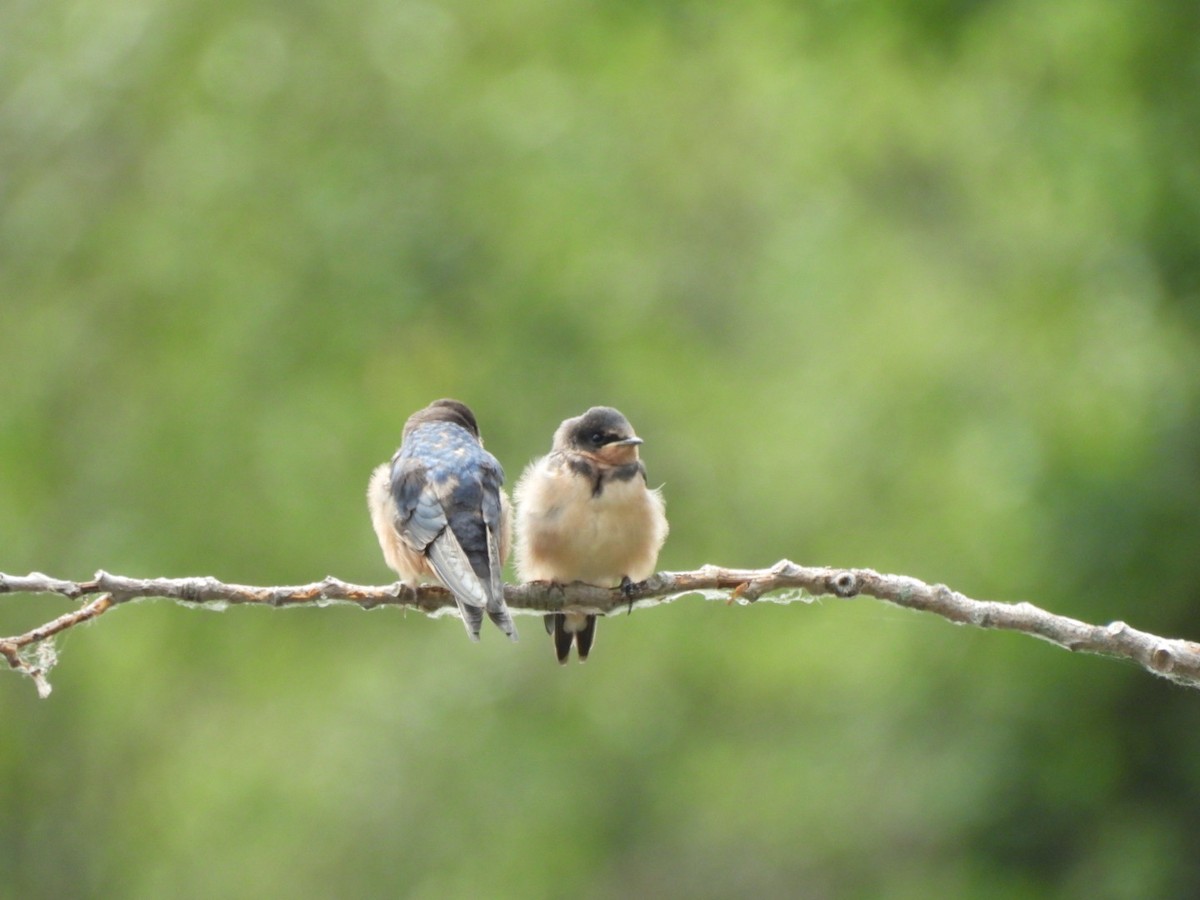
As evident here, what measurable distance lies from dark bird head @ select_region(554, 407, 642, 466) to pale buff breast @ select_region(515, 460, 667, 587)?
11 centimetres

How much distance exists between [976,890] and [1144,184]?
4222 millimetres

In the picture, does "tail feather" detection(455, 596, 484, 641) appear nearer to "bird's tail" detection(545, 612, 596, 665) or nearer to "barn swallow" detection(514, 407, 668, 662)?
"barn swallow" detection(514, 407, 668, 662)

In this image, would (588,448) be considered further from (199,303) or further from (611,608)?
(199,303)

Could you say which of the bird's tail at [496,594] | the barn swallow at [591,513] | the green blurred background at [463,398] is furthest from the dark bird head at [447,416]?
the green blurred background at [463,398]

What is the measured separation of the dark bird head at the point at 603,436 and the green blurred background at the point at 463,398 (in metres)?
5.85

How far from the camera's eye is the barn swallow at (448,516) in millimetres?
4172

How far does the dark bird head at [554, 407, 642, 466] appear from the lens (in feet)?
17.1

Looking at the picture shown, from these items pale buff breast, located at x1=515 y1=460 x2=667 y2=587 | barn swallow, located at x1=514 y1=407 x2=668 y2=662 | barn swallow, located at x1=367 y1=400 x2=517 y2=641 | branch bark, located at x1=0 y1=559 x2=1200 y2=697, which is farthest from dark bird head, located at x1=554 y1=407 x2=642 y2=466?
branch bark, located at x1=0 y1=559 x2=1200 y2=697

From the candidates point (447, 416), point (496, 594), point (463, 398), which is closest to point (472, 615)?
point (496, 594)

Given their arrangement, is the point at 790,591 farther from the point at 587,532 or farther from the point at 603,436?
the point at 603,436

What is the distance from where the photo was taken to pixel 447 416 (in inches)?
232

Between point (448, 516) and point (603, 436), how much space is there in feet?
2.34

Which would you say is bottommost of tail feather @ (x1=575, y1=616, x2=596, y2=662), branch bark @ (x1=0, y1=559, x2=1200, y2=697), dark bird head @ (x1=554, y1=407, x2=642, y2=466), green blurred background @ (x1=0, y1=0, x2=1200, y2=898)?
branch bark @ (x1=0, y1=559, x2=1200, y2=697)

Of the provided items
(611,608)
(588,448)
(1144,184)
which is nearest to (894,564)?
(1144,184)
